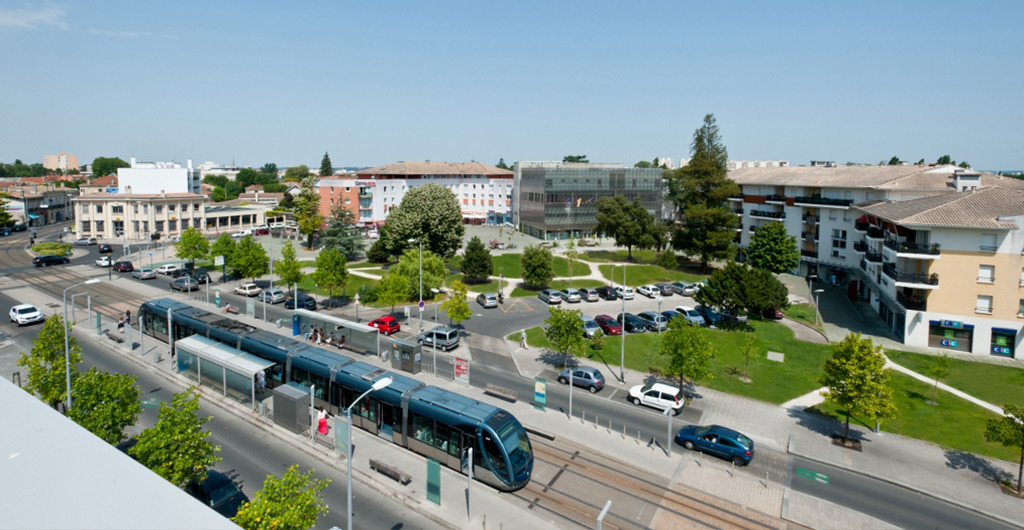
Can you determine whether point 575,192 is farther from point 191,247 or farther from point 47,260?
point 47,260

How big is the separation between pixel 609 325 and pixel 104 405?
3366 centimetres

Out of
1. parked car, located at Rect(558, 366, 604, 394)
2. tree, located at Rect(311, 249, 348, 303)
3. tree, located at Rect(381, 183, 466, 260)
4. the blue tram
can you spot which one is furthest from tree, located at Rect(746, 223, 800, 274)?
the blue tram

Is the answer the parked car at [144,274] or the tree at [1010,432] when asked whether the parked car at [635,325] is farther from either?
the parked car at [144,274]

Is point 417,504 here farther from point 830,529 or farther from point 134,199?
point 134,199

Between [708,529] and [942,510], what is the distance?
1044cm

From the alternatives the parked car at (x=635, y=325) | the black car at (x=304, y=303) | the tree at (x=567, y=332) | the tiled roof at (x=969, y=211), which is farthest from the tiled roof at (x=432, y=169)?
the tiled roof at (x=969, y=211)

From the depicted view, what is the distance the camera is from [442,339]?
140 ft

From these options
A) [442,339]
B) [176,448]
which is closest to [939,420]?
[442,339]

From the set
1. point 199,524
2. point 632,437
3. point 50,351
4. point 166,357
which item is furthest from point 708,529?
point 166,357

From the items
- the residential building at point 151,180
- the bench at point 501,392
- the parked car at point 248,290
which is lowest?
the bench at point 501,392

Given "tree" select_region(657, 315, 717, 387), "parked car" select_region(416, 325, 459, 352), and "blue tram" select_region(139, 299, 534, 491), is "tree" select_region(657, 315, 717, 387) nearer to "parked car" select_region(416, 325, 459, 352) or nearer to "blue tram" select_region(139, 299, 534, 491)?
"blue tram" select_region(139, 299, 534, 491)

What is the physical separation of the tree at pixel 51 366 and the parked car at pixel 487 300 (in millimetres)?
32756

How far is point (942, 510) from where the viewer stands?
23.0 m

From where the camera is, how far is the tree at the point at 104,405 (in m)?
21.1
